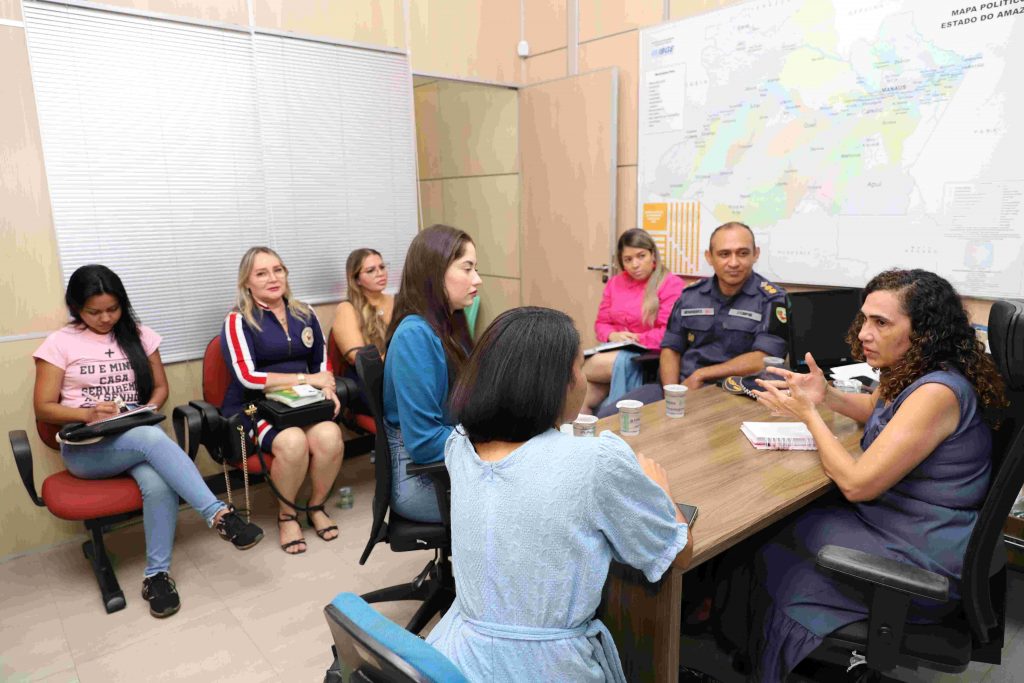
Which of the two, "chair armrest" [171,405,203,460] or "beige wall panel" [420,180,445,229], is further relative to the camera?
"beige wall panel" [420,180,445,229]

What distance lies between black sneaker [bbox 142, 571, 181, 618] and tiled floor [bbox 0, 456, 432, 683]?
0.03 metres

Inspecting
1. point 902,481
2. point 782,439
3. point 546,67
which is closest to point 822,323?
point 782,439

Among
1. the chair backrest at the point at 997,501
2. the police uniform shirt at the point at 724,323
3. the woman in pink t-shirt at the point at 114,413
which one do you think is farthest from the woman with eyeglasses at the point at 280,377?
the chair backrest at the point at 997,501

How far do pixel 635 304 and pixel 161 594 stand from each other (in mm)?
2680

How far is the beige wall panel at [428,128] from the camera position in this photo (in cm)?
528

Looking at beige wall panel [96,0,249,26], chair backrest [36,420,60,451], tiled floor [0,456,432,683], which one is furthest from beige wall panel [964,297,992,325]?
chair backrest [36,420,60,451]

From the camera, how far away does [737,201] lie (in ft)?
11.6

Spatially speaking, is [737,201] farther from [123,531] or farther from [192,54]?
[123,531]

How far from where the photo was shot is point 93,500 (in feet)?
8.37

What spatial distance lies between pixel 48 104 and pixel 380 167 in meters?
1.63

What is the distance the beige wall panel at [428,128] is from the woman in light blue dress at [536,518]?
14.3ft

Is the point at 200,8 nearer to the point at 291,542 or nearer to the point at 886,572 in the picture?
the point at 291,542

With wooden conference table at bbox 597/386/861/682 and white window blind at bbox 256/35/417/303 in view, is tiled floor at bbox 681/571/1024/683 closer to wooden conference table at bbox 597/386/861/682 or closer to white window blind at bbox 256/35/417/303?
wooden conference table at bbox 597/386/861/682

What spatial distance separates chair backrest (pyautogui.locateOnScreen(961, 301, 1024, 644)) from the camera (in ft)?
4.53
